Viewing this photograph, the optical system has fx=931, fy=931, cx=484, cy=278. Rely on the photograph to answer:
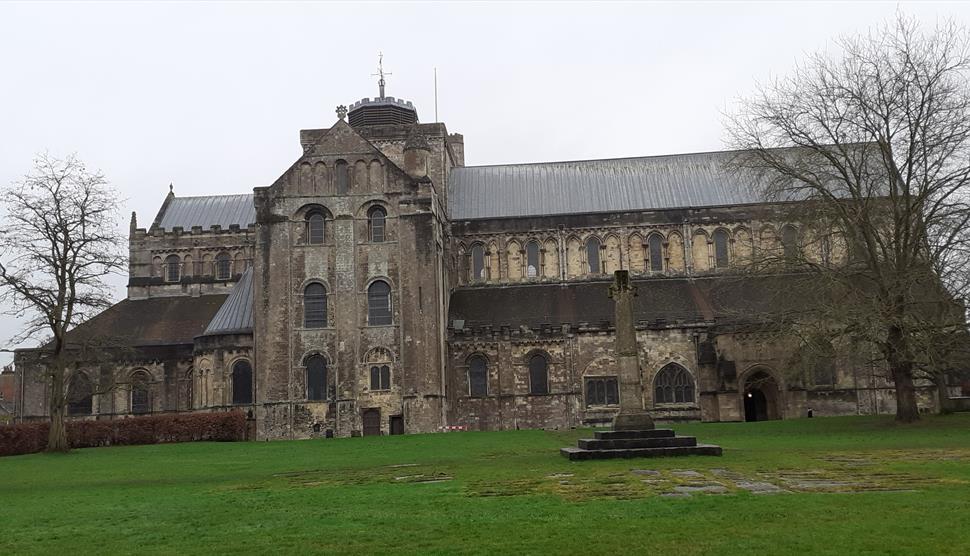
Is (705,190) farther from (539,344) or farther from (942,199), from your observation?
(942,199)

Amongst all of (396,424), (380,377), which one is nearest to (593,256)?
(380,377)

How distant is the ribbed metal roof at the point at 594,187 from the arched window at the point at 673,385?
13132 mm

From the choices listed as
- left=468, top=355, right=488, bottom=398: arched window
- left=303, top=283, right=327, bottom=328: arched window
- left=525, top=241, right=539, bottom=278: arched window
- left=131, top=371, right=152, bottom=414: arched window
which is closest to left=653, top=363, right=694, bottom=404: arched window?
left=468, top=355, right=488, bottom=398: arched window

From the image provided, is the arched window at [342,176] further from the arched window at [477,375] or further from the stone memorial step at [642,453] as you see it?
the stone memorial step at [642,453]

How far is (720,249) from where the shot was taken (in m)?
60.7

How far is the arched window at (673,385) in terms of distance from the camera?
2098 inches

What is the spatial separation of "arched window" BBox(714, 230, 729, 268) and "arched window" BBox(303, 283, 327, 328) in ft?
82.8

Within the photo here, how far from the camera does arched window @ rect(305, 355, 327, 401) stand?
51.7 metres

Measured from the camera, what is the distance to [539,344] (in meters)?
54.1

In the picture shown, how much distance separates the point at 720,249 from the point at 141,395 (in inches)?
1492

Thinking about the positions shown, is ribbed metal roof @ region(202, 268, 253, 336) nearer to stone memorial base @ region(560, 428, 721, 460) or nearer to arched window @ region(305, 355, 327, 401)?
arched window @ region(305, 355, 327, 401)

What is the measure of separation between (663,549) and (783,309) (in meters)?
28.4

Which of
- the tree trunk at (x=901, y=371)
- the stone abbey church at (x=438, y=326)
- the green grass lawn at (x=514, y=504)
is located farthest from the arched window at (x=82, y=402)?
the tree trunk at (x=901, y=371)

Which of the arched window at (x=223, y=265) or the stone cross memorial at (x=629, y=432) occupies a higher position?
the arched window at (x=223, y=265)
